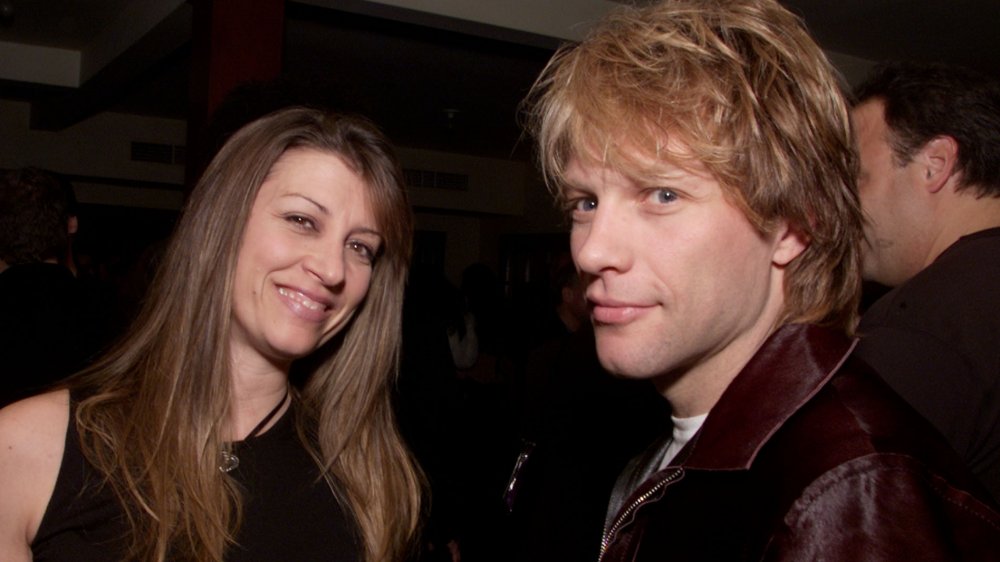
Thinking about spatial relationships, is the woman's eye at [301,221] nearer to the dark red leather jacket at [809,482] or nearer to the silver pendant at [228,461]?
the silver pendant at [228,461]

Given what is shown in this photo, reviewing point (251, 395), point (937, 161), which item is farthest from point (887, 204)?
point (251, 395)

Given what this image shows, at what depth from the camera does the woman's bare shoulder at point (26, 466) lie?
1.35 meters

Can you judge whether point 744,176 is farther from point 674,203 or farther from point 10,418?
point 10,418

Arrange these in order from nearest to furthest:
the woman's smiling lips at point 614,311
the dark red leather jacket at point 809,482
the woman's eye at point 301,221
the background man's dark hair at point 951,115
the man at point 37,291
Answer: the dark red leather jacket at point 809,482 → the woman's smiling lips at point 614,311 → the woman's eye at point 301,221 → the background man's dark hair at point 951,115 → the man at point 37,291

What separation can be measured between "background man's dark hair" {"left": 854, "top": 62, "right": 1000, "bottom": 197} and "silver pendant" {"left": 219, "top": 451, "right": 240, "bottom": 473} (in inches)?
62.0

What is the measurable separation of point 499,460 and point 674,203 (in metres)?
2.36

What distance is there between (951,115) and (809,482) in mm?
1328

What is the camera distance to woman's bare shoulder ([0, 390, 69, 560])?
1.35 m

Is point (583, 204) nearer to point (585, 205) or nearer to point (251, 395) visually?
point (585, 205)

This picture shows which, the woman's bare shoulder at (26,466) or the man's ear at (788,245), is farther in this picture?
the woman's bare shoulder at (26,466)

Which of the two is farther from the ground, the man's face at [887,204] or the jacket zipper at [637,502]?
the man's face at [887,204]

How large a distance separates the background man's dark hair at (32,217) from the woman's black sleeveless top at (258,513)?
127 centimetres

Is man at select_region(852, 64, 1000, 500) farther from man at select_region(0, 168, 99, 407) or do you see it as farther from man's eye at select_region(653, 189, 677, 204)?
man at select_region(0, 168, 99, 407)

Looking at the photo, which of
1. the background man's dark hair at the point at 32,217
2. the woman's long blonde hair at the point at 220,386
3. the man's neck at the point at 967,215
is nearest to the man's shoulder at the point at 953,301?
the man's neck at the point at 967,215
